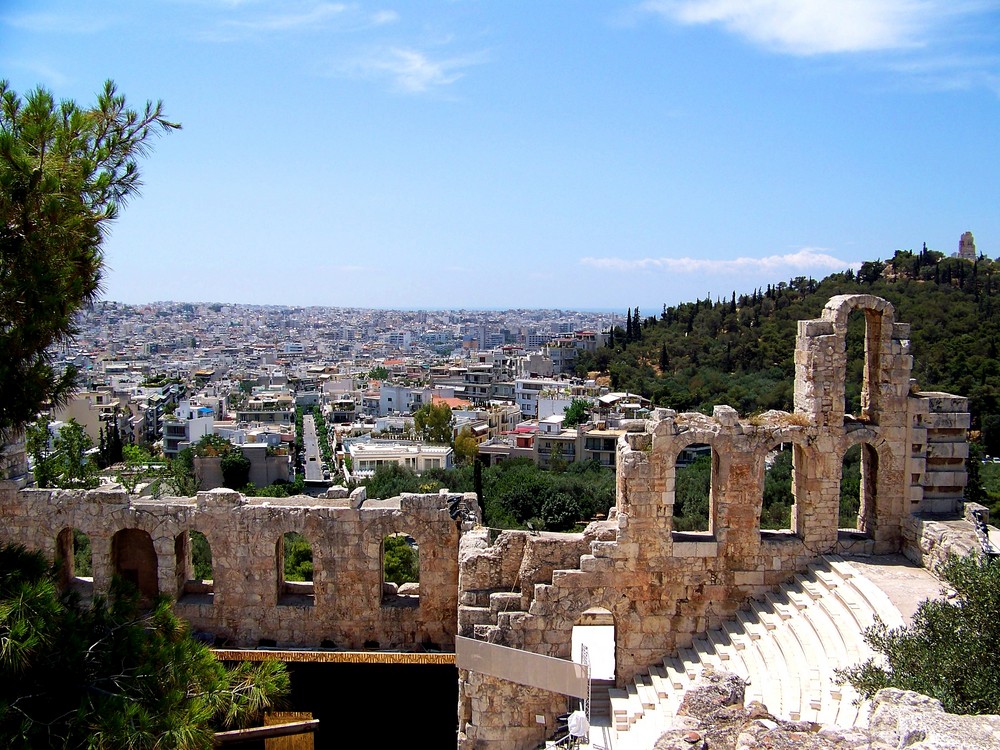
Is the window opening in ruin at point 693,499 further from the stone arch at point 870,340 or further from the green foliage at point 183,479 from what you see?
the green foliage at point 183,479

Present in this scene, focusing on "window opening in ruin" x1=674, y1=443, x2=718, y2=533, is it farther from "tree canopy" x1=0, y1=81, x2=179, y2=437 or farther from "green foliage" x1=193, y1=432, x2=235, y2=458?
"green foliage" x1=193, y1=432, x2=235, y2=458

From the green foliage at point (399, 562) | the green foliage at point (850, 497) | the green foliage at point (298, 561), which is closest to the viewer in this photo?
the green foliage at point (298, 561)

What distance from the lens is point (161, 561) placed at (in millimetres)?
15586

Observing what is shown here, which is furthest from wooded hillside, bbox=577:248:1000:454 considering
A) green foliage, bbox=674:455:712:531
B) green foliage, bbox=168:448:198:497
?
green foliage, bbox=168:448:198:497

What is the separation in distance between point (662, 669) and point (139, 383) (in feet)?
432

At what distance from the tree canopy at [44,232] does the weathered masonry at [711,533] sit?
7.22 meters

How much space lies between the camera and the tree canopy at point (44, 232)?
352 inches

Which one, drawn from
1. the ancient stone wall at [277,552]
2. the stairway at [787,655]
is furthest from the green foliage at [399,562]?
the stairway at [787,655]

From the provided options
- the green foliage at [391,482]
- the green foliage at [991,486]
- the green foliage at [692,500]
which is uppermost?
the green foliage at [991,486]

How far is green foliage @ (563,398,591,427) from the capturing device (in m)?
73.0

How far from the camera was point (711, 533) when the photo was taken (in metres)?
14.0

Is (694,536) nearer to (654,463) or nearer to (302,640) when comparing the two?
(654,463)

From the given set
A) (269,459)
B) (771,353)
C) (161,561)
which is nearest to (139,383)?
(269,459)

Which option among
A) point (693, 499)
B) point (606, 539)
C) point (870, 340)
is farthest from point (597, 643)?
point (693, 499)
